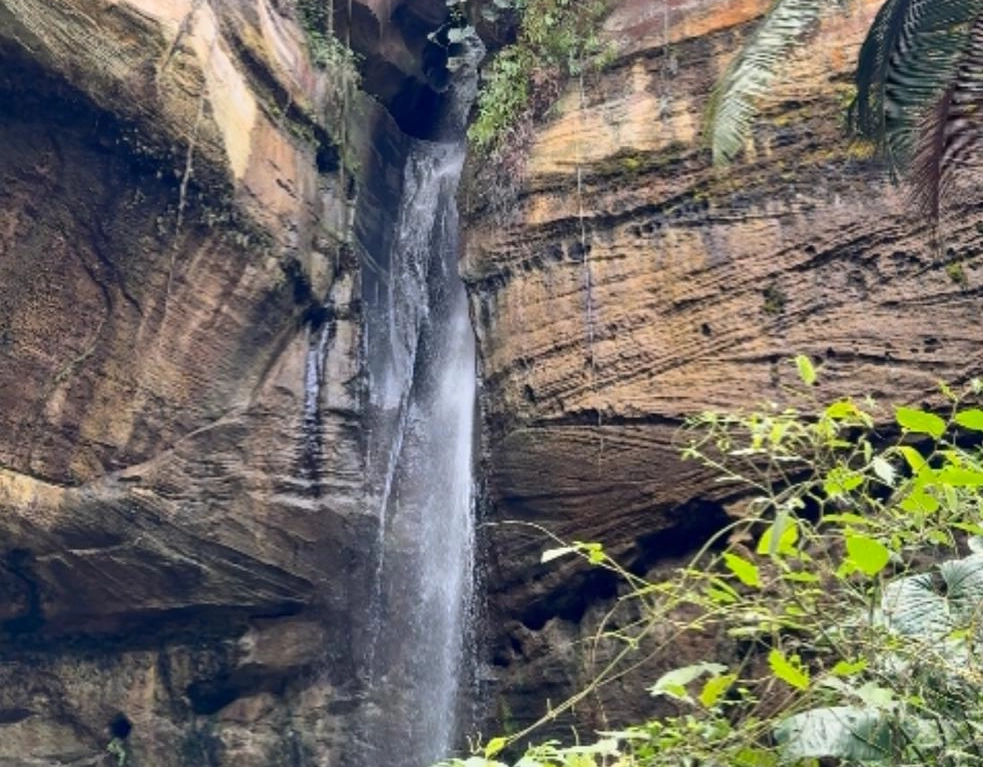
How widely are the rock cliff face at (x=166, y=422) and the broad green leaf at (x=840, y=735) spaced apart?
6456 millimetres

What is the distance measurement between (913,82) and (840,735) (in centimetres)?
221

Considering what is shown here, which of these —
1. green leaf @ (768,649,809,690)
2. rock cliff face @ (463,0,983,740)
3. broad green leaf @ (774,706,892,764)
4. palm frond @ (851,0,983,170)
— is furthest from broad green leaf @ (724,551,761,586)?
rock cliff face @ (463,0,983,740)

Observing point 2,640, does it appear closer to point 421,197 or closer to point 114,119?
point 114,119

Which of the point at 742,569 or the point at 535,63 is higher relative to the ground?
the point at 535,63

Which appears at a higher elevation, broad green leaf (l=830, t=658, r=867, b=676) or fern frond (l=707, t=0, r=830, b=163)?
fern frond (l=707, t=0, r=830, b=163)

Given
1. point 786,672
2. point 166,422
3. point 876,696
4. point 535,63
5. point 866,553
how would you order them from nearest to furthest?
point 866,553 → point 786,672 → point 876,696 → point 166,422 → point 535,63

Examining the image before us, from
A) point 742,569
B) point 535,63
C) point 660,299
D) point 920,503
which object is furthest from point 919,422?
point 535,63

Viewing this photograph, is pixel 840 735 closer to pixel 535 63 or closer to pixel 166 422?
pixel 166 422

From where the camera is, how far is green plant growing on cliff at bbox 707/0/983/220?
12.9 feet

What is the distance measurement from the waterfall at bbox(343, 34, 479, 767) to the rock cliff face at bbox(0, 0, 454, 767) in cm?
26

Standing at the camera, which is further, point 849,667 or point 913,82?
point 913,82

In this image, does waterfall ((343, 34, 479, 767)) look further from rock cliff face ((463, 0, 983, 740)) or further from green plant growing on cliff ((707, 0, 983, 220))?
green plant growing on cliff ((707, 0, 983, 220))

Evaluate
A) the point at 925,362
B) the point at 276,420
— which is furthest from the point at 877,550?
the point at 276,420

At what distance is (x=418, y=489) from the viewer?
32.7ft
